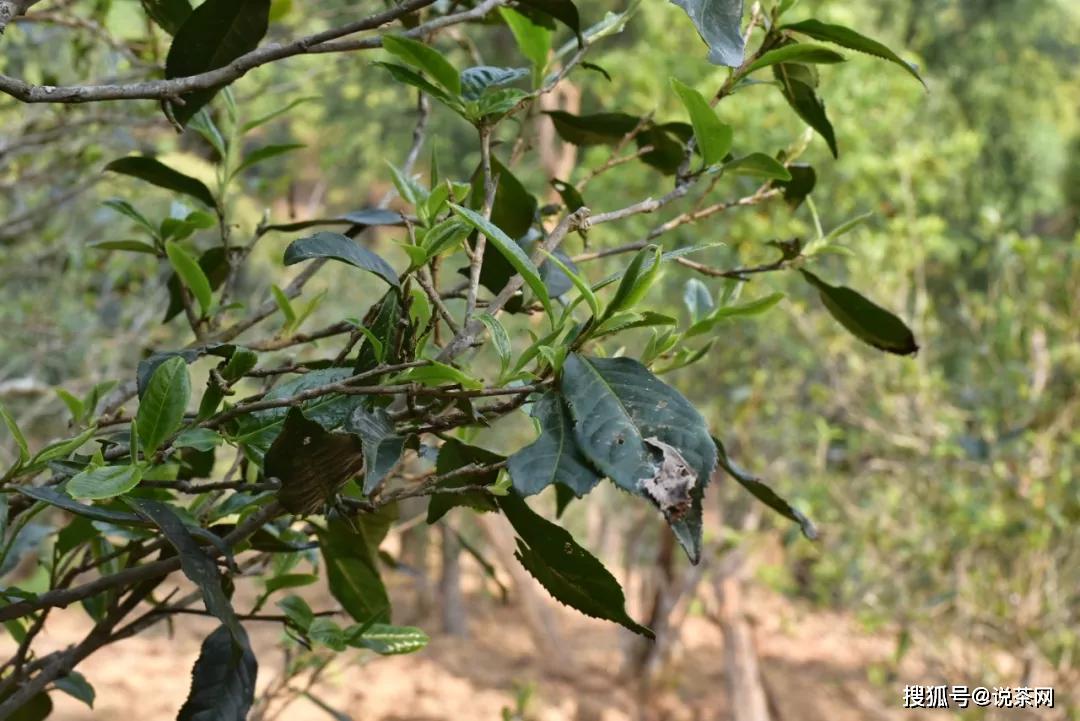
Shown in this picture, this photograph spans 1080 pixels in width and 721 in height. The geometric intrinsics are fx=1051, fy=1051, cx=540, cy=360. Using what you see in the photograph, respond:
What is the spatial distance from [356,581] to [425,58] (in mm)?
483

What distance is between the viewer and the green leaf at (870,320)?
0.94 m

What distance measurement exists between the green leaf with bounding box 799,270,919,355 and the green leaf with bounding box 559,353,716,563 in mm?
367

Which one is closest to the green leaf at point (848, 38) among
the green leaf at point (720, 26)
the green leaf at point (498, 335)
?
the green leaf at point (720, 26)

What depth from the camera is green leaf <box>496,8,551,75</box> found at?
88 centimetres

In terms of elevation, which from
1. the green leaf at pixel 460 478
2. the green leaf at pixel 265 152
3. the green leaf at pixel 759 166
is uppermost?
the green leaf at pixel 265 152

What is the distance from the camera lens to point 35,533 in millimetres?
1149

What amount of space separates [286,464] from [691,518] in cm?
26

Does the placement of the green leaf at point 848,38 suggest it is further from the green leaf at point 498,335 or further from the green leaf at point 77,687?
the green leaf at point 77,687

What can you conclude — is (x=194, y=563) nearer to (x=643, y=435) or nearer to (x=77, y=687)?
(x=643, y=435)

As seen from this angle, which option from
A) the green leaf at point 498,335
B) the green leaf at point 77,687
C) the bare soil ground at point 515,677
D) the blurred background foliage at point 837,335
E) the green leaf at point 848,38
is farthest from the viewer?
the bare soil ground at point 515,677

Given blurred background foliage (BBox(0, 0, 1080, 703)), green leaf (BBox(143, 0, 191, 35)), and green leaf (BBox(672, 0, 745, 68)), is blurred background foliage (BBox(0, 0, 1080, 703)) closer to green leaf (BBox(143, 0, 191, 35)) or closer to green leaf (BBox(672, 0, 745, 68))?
green leaf (BBox(143, 0, 191, 35))

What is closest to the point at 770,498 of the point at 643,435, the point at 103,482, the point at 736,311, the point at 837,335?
the point at 736,311

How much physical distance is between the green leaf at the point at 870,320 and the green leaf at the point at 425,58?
368 millimetres

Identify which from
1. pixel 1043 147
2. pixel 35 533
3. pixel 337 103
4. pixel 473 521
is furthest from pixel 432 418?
pixel 1043 147
